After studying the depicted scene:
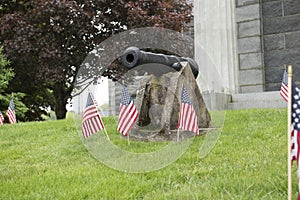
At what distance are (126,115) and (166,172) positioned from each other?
1.89 m

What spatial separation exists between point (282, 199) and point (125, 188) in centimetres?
147

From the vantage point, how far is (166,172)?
4.71 metres

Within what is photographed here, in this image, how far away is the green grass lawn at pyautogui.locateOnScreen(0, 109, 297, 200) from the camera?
394 cm

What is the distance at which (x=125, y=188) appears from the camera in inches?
163

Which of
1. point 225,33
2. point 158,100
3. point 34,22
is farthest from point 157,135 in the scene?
point 34,22

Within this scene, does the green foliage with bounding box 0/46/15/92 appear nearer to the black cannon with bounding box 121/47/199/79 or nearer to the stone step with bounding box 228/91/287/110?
the stone step with bounding box 228/91/287/110

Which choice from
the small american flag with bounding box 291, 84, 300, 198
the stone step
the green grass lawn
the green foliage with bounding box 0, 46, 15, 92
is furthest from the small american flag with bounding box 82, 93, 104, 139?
the green foliage with bounding box 0, 46, 15, 92

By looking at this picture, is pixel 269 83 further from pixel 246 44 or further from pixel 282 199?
pixel 282 199

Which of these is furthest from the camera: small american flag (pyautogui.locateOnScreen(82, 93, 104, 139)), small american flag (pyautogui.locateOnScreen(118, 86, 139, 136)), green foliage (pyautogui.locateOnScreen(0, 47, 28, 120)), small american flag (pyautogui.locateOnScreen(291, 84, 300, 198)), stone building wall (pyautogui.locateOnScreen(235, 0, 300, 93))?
green foliage (pyautogui.locateOnScreen(0, 47, 28, 120))

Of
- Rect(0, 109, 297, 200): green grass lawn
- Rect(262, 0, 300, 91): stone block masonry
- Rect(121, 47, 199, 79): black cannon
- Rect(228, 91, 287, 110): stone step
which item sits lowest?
Rect(0, 109, 297, 200): green grass lawn

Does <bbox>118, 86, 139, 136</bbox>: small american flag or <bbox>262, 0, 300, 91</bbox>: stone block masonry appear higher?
<bbox>262, 0, 300, 91</bbox>: stone block masonry

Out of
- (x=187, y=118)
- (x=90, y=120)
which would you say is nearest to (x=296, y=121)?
(x=187, y=118)

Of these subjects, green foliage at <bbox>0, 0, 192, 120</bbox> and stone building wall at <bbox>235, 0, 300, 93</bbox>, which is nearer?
stone building wall at <bbox>235, 0, 300, 93</bbox>

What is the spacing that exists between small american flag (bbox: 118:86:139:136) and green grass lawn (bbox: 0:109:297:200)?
0.27m
